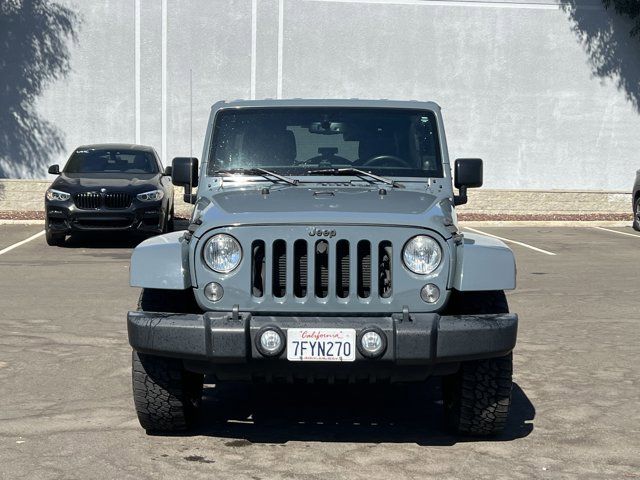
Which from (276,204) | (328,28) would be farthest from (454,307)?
(328,28)

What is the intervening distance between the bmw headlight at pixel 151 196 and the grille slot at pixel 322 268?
12.0 meters

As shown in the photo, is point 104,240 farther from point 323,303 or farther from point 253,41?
point 323,303

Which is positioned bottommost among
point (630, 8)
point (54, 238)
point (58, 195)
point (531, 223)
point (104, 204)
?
point (531, 223)

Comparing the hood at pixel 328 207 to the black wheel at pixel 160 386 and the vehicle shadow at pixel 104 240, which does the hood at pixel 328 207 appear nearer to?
the black wheel at pixel 160 386

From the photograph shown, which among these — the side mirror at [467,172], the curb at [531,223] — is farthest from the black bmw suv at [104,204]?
the side mirror at [467,172]

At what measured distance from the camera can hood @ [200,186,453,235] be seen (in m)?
6.15

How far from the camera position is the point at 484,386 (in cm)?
630

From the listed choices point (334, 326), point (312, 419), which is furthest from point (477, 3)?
point (334, 326)

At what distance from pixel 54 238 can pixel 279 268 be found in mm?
12676

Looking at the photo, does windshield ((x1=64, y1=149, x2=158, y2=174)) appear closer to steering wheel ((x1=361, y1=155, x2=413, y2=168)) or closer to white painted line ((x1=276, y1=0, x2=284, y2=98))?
white painted line ((x1=276, y1=0, x2=284, y2=98))

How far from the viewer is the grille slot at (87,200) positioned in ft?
57.6

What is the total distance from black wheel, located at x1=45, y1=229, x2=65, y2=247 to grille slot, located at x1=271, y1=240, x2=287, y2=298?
40.4ft

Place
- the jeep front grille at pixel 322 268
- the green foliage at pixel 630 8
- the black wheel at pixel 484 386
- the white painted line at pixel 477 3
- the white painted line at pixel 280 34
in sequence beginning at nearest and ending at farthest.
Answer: the jeep front grille at pixel 322 268 → the black wheel at pixel 484 386 → the white painted line at pixel 280 34 → the white painted line at pixel 477 3 → the green foliage at pixel 630 8

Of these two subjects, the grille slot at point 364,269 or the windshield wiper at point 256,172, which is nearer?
the grille slot at point 364,269
